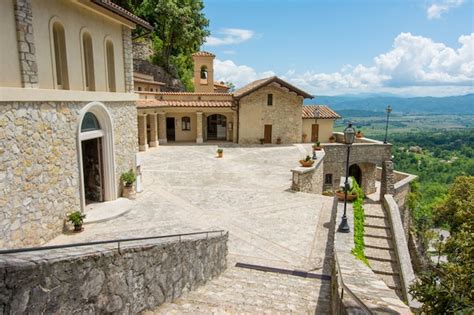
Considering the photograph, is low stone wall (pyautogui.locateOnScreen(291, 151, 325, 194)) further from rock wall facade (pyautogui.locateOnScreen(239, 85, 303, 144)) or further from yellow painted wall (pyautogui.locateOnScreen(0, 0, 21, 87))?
yellow painted wall (pyautogui.locateOnScreen(0, 0, 21, 87))

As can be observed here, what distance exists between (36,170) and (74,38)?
4.11 meters

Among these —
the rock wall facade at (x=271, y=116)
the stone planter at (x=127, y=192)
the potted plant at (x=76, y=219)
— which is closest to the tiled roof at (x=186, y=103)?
the rock wall facade at (x=271, y=116)

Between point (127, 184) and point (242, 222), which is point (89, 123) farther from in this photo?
point (242, 222)

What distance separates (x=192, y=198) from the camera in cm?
1339

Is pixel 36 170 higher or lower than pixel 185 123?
lower

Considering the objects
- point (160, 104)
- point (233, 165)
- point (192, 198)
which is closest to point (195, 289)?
point (192, 198)

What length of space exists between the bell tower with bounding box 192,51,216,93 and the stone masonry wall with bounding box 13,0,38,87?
23.1 metres

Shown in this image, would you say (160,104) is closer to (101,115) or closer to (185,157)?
(185,157)

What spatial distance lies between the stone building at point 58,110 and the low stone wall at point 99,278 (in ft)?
13.3

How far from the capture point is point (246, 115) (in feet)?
87.7

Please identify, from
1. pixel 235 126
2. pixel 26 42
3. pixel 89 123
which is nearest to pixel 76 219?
pixel 89 123

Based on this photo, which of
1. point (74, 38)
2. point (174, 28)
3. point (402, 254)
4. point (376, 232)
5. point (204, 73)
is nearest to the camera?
point (74, 38)

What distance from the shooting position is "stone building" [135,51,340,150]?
86.1 ft

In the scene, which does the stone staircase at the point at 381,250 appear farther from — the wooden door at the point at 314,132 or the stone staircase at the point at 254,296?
the wooden door at the point at 314,132
